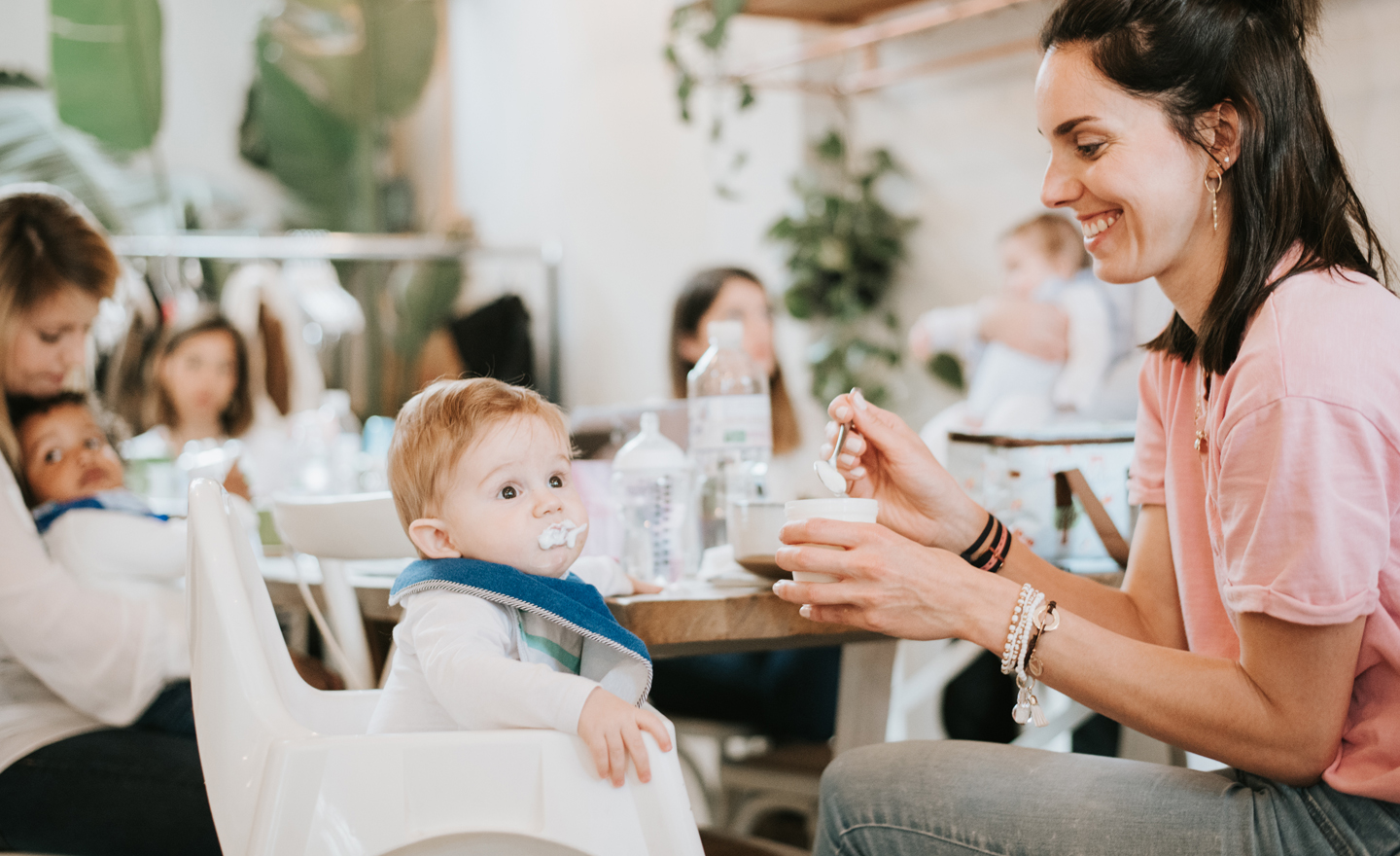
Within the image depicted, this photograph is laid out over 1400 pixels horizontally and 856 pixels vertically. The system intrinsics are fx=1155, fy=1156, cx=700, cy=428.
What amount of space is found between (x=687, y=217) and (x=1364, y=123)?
2.66 meters

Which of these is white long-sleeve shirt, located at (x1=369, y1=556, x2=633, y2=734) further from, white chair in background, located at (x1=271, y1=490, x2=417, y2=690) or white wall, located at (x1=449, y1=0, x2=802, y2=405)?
white wall, located at (x1=449, y1=0, x2=802, y2=405)

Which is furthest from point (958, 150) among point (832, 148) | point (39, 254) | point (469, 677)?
point (469, 677)

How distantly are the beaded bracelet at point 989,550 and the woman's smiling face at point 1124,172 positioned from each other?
0.30m

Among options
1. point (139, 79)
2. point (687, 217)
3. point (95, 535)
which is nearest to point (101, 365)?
point (139, 79)

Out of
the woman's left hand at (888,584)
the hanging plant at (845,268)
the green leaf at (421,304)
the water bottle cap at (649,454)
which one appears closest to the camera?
the woman's left hand at (888,584)

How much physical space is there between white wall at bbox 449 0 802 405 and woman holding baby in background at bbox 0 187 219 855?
3128 millimetres

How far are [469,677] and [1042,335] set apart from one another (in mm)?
2413

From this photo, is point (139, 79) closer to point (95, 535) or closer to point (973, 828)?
point (95, 535)

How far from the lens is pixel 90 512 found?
1528mm

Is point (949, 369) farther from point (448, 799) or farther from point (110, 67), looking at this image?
point (110, 67)

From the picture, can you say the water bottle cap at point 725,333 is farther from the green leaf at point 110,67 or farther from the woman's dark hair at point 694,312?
the green leaf at point 110,67

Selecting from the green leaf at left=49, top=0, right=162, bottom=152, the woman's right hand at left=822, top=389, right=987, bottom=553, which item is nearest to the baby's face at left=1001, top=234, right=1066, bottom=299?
the woman's right hand at left=822, top=389, right=987, bottom=553

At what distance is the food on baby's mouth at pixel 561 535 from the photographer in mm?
1101

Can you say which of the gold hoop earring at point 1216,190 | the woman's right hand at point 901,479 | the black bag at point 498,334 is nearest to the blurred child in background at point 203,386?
the black bag at point 498,334
